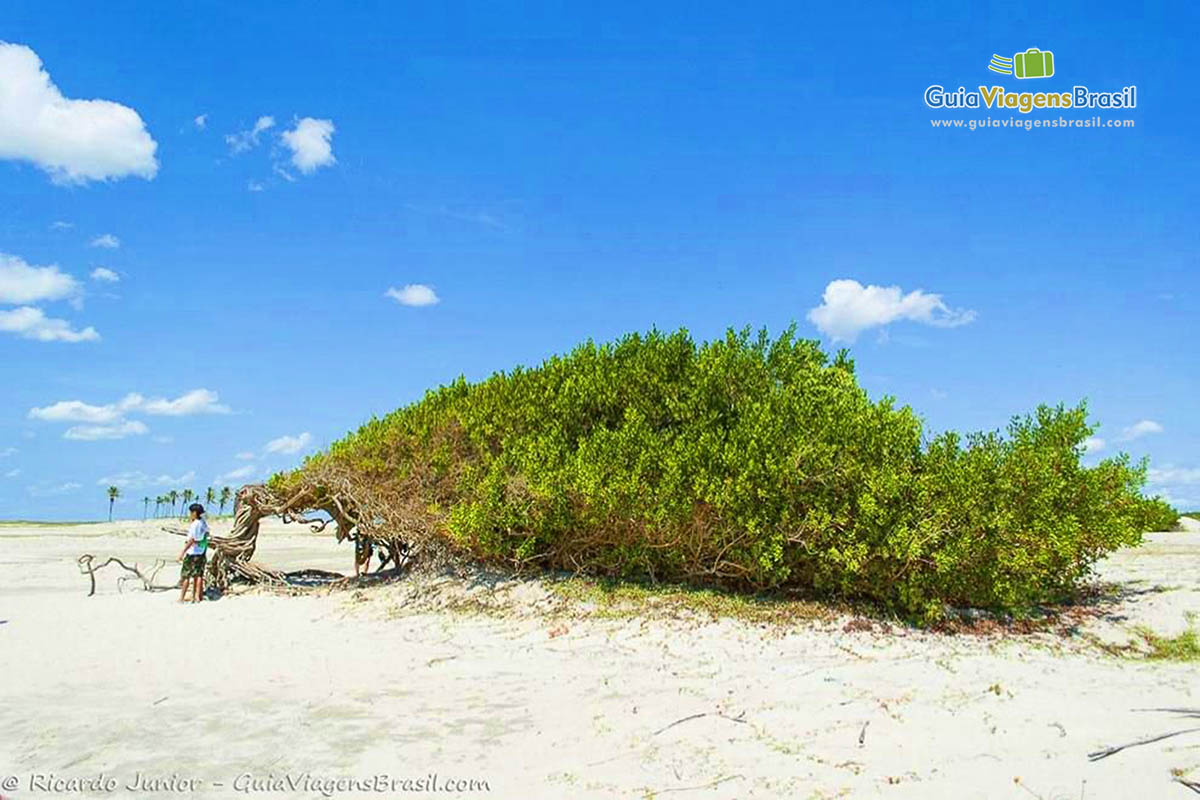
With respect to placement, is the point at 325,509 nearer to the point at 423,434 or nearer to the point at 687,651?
the point at 423,434

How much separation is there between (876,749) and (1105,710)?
2.28m

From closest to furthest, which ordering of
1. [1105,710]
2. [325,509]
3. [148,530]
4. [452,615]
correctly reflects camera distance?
1. [1105,710]
2. [452,615]
3. [325,509]
4. [148,530]

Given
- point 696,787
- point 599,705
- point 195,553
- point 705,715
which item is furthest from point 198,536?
point 696,787

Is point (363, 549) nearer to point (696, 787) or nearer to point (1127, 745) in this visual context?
point (696, 787)

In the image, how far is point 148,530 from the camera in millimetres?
51031

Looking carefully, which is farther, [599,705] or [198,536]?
[198,536]

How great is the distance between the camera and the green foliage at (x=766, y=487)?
401 inches

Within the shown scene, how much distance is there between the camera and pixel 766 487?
10703 mm

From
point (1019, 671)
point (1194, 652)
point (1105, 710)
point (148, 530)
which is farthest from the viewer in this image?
point (148, 530)

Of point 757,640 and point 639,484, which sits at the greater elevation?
point 639,484

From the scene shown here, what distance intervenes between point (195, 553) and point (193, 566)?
0.79 feet

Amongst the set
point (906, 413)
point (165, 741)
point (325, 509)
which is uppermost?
point (906, 413)

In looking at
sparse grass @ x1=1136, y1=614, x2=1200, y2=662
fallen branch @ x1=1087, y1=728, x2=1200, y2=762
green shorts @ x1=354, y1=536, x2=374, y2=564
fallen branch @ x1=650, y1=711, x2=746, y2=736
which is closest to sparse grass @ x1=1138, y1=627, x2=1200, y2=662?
sparse grass @ x1=1136, y1=614, x2=1200, y2=662

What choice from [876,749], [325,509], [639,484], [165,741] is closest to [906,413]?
[639,484]
